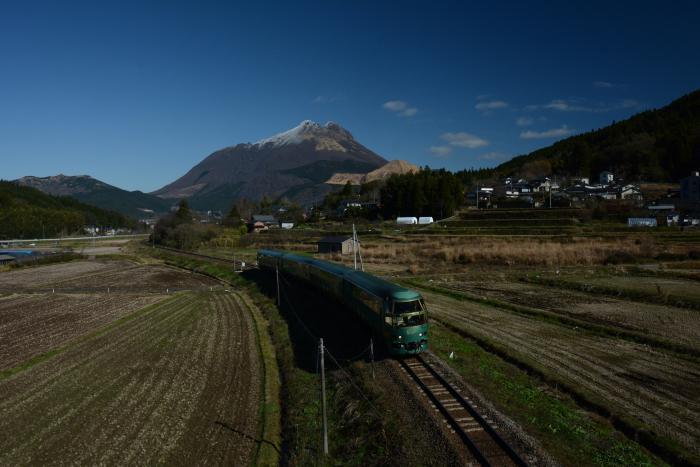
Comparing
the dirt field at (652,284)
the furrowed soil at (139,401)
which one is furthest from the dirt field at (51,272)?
the dirt field at (652,284)

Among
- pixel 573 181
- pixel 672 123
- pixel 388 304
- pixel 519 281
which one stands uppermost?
pixel 672 123

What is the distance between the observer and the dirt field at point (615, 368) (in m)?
13.2

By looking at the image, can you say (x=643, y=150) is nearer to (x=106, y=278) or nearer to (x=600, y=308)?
(x=600, y=308)

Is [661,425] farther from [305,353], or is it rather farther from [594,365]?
[305,353]

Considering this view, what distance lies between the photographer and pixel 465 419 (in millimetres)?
12867

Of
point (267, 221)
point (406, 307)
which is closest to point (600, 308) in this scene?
point (406, 307)

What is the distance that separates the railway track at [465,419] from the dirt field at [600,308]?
11.9m

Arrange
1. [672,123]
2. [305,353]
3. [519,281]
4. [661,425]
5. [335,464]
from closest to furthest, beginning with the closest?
1. [335,464]
2. [661,425]
3. [305,353]
4. [519,281]
5. [672,123]

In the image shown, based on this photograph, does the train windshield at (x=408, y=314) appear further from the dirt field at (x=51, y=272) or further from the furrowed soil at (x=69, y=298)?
the dirt field at (x=51, y=272)

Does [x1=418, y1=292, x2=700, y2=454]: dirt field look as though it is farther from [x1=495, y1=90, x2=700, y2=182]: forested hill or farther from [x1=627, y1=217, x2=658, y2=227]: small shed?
[x1=495, y1=90, x2=700, y2=182]: forested hill

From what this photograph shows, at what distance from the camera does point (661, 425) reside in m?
12.5

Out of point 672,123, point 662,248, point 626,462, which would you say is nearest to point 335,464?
point 626,462

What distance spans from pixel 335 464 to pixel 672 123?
194 meters

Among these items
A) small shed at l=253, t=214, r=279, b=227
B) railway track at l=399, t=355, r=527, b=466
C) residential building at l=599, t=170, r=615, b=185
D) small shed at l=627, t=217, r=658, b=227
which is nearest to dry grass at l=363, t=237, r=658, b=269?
small shed at l=627, t=217, r=658, b=227
